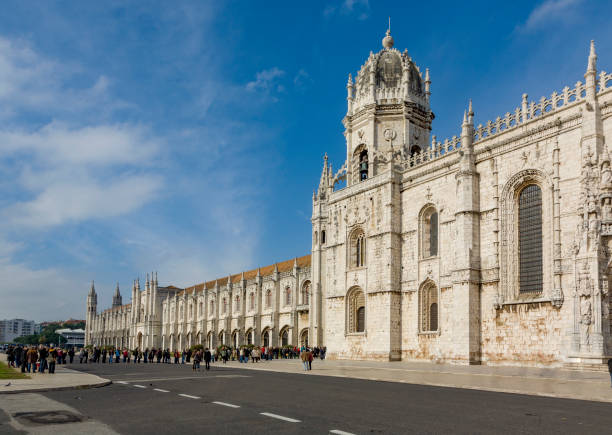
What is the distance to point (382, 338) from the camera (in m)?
34.4

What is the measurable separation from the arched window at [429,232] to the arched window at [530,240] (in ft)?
19.7

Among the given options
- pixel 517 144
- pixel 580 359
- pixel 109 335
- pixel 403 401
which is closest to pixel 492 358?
pixel 580 359

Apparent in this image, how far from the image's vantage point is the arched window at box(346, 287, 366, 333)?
37.8m

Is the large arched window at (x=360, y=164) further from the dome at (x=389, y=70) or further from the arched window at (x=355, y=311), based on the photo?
the arched window at (x=355, y=311)

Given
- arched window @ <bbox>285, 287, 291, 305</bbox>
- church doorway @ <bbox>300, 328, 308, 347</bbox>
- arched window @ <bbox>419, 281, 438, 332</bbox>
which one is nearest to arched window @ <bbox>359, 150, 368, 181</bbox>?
arched window @ <bbox>419, 281, 438, 332</bbox>

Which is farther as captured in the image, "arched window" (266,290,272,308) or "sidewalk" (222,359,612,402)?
"arched window" (266,290,272,308)

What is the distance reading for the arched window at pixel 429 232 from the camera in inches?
1314

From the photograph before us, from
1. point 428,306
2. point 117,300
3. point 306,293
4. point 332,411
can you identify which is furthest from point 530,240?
point 117,300

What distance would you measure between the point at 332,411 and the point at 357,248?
89.9ft

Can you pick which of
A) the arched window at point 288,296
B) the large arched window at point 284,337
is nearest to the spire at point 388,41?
the arched window at point 288,296

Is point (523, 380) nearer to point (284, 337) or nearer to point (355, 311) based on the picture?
point (355, 311)

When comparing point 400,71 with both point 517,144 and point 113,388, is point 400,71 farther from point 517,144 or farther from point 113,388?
point 113,388

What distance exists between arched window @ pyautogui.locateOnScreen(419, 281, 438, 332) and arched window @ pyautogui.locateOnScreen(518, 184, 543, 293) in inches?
234

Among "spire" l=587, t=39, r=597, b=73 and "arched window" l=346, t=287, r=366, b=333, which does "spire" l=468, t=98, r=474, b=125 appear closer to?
"spire" l=587, t=39, r=597, b=73
